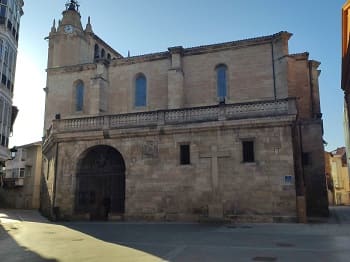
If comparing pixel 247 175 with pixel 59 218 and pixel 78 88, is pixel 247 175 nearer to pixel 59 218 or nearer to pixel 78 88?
pixel 59 218

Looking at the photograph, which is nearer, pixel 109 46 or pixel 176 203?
pixel 176 203

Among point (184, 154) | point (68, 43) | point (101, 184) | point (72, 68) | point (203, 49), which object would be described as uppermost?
point (68, 43)

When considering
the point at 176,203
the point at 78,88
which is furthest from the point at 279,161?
the point at 78,88

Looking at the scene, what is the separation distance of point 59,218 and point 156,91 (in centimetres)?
1215

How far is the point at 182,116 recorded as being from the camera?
67.7ft

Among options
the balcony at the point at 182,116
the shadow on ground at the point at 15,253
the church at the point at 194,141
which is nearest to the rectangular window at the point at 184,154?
the church at the point at 194,141

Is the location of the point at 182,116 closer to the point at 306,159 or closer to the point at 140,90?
the point at 140,90

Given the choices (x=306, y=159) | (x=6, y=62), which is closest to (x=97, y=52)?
(x=6, y=62)

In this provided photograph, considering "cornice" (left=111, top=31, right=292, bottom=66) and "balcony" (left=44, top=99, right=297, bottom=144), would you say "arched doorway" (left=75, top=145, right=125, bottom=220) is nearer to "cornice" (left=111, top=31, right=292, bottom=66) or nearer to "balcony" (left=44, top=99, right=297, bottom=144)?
"balcony" (left=44, top=99, right=297, bottom=144)

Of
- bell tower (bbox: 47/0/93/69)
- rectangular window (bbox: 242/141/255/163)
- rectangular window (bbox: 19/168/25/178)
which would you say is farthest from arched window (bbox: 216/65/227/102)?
rectangular window (bbox: 19/168/25/178)

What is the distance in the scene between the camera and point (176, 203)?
19609mm

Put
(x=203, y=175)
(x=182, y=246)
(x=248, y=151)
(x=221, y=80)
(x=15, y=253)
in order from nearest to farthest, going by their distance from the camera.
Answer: (x=15, y=253), (x=182, y=246), (x=248, y=151), (x=203, y=175), (x=221, y=80)

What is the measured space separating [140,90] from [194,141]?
1093 centimetres

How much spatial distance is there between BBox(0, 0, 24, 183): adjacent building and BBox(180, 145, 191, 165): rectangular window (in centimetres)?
1030
